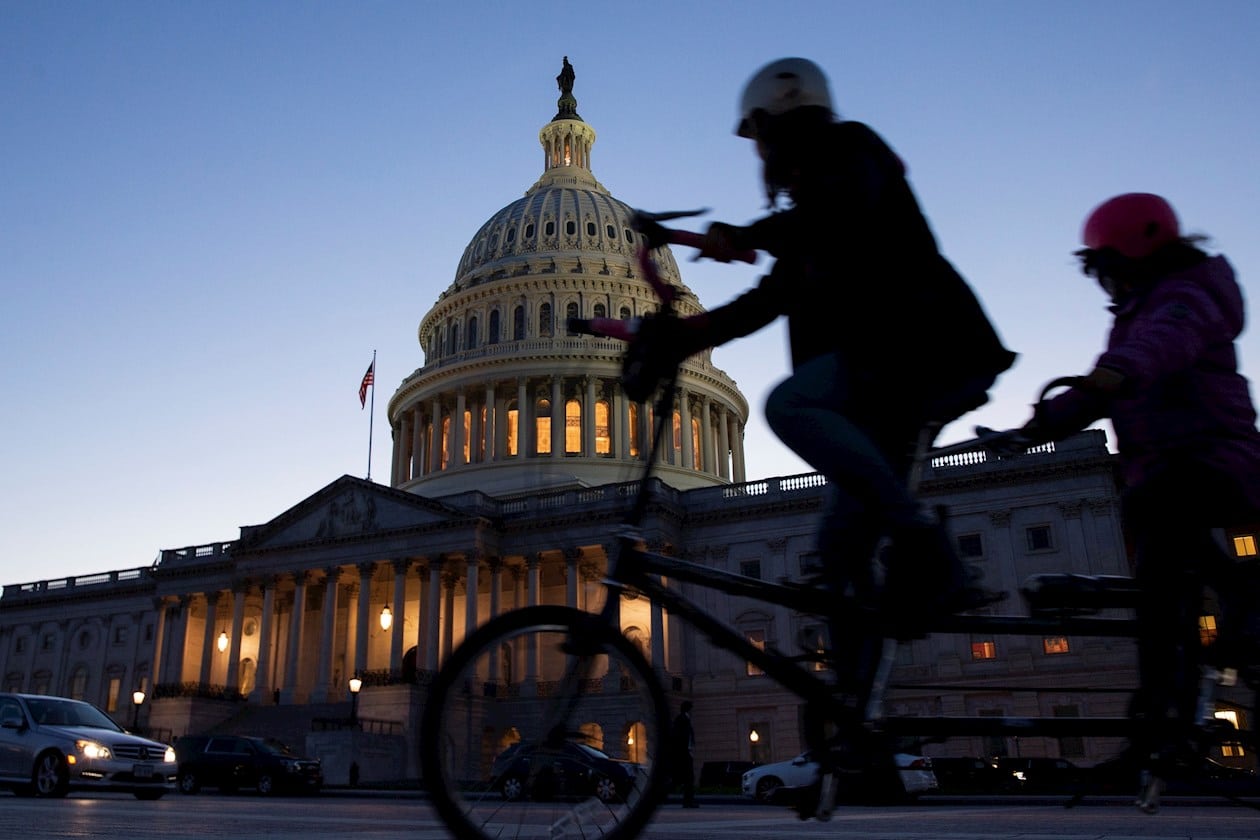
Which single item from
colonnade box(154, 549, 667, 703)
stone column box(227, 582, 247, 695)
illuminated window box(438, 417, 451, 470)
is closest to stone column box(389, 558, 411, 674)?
colonnade box(154, 549, 667, 703)

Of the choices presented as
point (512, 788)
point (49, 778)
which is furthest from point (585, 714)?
point (49, 778)

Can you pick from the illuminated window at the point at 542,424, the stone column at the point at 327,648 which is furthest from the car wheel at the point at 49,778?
the illuminated window at the point at 542,424

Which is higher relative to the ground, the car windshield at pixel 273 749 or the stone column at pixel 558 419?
the stone column at pixel 558 419

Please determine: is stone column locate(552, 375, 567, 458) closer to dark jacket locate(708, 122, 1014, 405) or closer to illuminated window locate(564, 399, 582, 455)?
illuminated window locate(564, 399, 582, 455)

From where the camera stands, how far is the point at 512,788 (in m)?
4.07

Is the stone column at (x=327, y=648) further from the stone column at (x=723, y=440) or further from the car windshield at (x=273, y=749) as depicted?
the stone column at (x=723, y=440)

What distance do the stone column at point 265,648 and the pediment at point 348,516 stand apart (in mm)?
2542

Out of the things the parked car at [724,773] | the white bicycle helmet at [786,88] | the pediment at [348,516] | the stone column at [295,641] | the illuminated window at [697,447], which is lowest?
the parked car at [724,773]

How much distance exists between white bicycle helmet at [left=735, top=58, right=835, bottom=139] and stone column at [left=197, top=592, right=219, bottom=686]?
66.5m

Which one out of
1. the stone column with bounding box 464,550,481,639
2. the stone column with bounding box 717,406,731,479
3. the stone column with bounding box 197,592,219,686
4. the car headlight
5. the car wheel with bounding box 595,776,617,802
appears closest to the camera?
the car wheel with bounding box 595,776,617,802

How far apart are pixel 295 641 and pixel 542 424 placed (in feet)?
80.1

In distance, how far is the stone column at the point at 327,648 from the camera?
2301 inches

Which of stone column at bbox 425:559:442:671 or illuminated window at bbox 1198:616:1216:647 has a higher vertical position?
stone column at bbox 425:559:442:671

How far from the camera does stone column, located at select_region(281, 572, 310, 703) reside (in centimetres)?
6112
